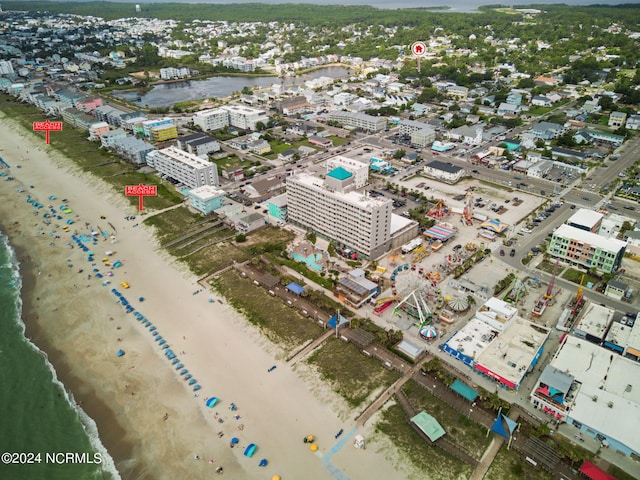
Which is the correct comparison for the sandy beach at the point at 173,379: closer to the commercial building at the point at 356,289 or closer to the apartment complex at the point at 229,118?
the commercial building at the point at 356,289

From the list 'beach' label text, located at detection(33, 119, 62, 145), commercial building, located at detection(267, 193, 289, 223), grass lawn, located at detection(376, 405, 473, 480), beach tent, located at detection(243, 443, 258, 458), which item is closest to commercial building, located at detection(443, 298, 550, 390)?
grass lawn, located at detection(376, 405, 473, 480)

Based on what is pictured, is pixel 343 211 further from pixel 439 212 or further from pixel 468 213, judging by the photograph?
pixel 468 213

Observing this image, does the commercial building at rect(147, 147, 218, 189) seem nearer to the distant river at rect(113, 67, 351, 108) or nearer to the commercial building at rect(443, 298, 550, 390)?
the commercial building at rect(443, 298, 550, 390)

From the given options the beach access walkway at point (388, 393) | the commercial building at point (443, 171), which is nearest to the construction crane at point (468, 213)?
the commercial building at point (443, 171)

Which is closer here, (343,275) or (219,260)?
(343,275)

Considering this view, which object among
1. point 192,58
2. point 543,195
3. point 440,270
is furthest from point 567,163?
point 192,58

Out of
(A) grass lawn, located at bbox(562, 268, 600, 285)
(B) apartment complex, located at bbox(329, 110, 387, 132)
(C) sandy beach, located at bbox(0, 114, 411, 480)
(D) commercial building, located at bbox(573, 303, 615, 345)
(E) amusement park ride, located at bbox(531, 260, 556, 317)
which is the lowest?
(C) sandy beach, located at bbox(0, 114, 411, 480)

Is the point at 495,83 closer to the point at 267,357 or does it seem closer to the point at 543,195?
the point at 543,195
